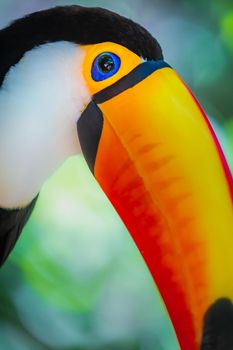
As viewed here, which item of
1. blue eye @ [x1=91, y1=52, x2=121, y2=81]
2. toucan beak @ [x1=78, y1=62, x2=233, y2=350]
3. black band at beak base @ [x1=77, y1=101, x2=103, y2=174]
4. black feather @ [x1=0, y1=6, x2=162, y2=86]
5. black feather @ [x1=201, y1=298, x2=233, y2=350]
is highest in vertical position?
black feather @ [x1=0, y1=6, x2=162, y2=86]

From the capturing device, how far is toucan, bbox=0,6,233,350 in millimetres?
1226

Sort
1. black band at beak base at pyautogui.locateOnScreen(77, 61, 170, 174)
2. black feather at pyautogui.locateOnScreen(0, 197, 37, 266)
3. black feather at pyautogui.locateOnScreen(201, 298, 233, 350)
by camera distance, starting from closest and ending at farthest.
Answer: black feather at pyautogui.locateOnScreen(201, 298, 233, 350)
black band at beak base at pyautogui.locateOnScreen(77, 61, 170, 174)
black feather at pyautogui.locateOnScreen(0, 197, 37, 266)

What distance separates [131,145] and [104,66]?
172mm

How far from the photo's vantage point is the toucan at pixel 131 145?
123cm

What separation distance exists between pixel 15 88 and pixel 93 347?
0.72 metres

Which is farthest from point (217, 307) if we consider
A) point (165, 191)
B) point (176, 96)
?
point (176, 96)

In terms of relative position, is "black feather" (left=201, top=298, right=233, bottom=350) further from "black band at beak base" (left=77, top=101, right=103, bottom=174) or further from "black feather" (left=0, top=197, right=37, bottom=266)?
"black feather" (left=0, top=197, right=37, bottom=266)

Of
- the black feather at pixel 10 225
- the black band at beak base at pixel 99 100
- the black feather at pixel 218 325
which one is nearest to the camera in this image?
the black feather at pixel 218 325

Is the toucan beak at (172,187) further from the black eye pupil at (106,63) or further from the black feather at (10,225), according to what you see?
the black feather at (10,225)

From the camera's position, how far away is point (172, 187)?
4.09 feet

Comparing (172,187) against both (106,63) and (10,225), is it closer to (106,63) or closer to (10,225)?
(106,63)

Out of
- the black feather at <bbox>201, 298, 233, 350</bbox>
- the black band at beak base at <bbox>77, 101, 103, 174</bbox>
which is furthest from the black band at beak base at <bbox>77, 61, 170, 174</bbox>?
the black feather at <bbox>201, 298, 233, 350</bbox>

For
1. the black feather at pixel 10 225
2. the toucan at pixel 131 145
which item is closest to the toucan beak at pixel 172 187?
the toucan at pixel 131 145

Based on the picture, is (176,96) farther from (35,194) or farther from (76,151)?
(35,194)
